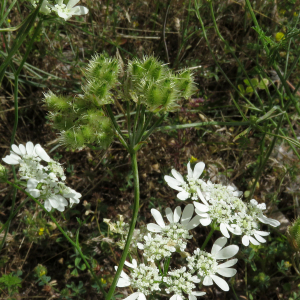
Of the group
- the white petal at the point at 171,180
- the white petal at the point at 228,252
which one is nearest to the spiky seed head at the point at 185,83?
the white petal at the point at 171,180

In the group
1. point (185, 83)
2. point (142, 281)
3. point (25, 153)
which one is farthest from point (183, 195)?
point (25, 153)

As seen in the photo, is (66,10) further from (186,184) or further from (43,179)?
(186,184)

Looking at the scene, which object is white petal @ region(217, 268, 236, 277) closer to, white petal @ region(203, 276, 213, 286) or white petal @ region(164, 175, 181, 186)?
white petal @ region(203, 276, 213, 286)

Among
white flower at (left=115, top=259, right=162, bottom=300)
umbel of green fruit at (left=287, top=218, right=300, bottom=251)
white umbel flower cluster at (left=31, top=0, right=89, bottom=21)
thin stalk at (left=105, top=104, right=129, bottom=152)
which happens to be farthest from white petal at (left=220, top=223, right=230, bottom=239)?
white umbel flower cluster at (left=31, top=0, right=89, bottom=21)

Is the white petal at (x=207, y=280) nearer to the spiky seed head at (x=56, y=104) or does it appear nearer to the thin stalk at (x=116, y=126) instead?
the thin stalk at (x=116, y=126)

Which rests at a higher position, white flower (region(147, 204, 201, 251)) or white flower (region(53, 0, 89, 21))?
white flower (region(53, 0, 89, 21))

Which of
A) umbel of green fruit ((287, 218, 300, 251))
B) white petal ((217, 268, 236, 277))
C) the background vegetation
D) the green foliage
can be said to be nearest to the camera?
white petal ((217, 268, 236, 277))
